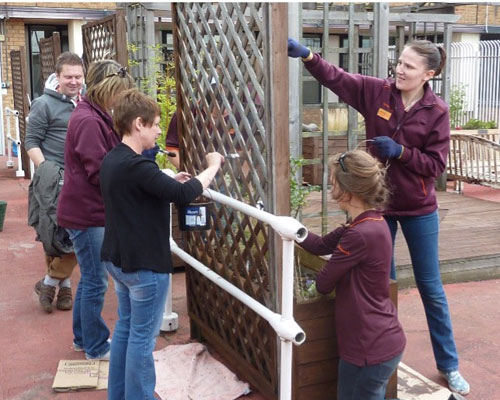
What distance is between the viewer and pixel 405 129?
3.20m

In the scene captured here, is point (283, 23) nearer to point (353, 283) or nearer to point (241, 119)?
point (241, 119)

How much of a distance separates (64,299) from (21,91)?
6.86m

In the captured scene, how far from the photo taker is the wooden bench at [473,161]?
8.76 metres

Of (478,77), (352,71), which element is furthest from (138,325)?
(478,77)

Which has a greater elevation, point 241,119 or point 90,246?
point 241,119

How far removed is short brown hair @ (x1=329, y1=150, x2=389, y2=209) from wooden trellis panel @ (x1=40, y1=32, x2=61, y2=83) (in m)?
6.61

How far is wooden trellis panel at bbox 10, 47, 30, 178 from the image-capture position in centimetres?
1038

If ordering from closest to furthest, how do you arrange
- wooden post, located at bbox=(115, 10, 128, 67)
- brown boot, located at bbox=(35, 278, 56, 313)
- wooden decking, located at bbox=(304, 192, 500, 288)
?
brown boot, located at bbox=(35, 278, 56, 313)
wooden decking, located at bbox=(304, 192, 500, 288)
wooden post, located at bbox=(115, 10, 128, 67)

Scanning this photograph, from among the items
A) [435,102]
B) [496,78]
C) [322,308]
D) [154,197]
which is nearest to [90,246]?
[154,197]

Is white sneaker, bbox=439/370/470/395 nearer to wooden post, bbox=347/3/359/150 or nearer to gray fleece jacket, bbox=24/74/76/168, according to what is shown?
wooden post, bbox=347/3/359/150

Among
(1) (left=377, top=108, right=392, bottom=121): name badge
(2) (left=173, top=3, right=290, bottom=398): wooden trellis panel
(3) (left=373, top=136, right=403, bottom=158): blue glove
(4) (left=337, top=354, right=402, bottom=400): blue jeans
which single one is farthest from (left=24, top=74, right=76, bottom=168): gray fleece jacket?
(4) (left=337, top=354, right=402, bottom=400): blue jeans

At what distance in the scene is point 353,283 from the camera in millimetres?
2641

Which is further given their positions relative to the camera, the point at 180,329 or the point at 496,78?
the point at 496,78

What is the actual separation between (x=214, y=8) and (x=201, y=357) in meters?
1.90
